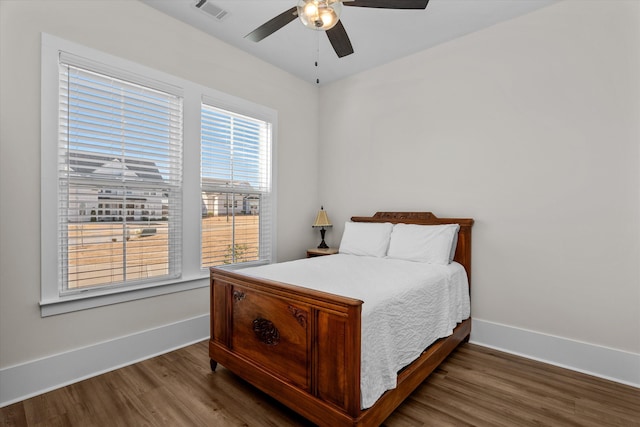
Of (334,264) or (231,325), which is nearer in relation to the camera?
(231,325)

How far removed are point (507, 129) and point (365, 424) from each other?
8.72ft

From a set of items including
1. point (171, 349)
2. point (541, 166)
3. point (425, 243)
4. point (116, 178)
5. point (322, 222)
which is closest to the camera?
point (116, 178)

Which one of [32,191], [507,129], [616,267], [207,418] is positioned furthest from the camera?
[507,129]

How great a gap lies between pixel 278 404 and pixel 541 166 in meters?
2.77

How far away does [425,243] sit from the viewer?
2863 mm

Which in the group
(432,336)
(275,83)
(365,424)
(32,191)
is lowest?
(365,424)

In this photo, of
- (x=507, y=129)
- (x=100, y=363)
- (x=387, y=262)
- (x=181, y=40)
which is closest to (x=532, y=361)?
(x=387, y=262)

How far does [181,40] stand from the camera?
2.82 meters

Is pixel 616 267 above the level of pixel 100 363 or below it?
above

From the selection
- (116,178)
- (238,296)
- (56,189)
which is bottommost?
(238,296)

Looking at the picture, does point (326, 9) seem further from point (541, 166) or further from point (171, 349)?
point (171, 349)

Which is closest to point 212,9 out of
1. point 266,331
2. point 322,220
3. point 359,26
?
point 359,26

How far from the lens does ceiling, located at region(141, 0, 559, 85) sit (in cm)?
258

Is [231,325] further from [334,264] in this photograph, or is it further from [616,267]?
[616,267]
